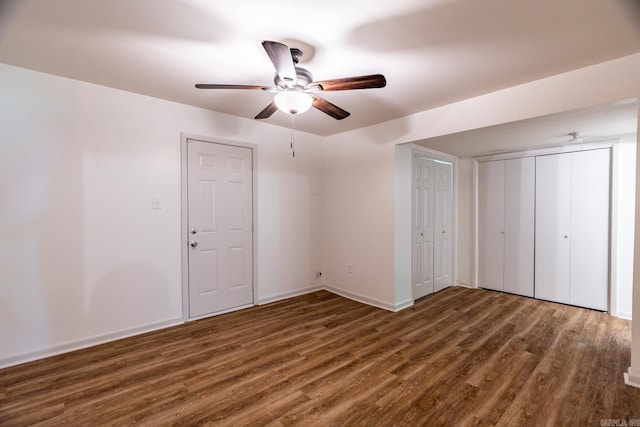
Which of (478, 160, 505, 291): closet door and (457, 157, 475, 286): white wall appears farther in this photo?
(457, 157, 475, 286): white wall

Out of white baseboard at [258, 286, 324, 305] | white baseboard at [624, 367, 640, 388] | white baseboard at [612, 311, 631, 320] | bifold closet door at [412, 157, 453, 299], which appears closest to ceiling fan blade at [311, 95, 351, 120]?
bifold closet door at [412, 157, 453, 299]

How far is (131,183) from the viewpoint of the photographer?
2.87 meters

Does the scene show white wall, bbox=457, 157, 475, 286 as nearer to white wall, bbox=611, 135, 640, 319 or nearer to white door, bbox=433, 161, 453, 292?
white door, bbox=433, 161, 453, 292

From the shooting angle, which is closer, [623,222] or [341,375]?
[341,375]

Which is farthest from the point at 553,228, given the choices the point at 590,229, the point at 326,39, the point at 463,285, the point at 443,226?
the point at 326,39

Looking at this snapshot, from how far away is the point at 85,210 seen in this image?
263cm

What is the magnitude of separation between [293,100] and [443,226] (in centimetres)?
350

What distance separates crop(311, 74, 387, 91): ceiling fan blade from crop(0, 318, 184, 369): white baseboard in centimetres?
289

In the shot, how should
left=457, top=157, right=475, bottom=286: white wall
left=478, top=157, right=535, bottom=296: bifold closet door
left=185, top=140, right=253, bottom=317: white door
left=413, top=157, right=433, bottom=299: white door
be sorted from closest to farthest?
left=185, top=140, right=253, bottom=317: white door
left=413, top=157, right=433, bottom=299: white door
left=478, top=157, right=535, bottom=296: bifold closet door
left=457, top=157, right=475, bottom=286: white wall

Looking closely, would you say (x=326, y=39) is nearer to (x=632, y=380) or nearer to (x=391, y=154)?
(x=391, y=154)

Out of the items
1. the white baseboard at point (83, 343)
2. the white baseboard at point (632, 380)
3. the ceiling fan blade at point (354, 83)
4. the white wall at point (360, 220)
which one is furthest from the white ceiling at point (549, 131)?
the white baseboard at point (83, 343)

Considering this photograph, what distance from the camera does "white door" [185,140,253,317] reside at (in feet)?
10.7

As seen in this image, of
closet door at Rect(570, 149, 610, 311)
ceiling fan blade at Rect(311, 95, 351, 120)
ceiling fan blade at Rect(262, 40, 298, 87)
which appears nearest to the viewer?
ceiling fan blade at Rect(262, 40, 298, 87)

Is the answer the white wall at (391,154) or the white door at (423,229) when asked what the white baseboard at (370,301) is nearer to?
the white wall at (391,154)
